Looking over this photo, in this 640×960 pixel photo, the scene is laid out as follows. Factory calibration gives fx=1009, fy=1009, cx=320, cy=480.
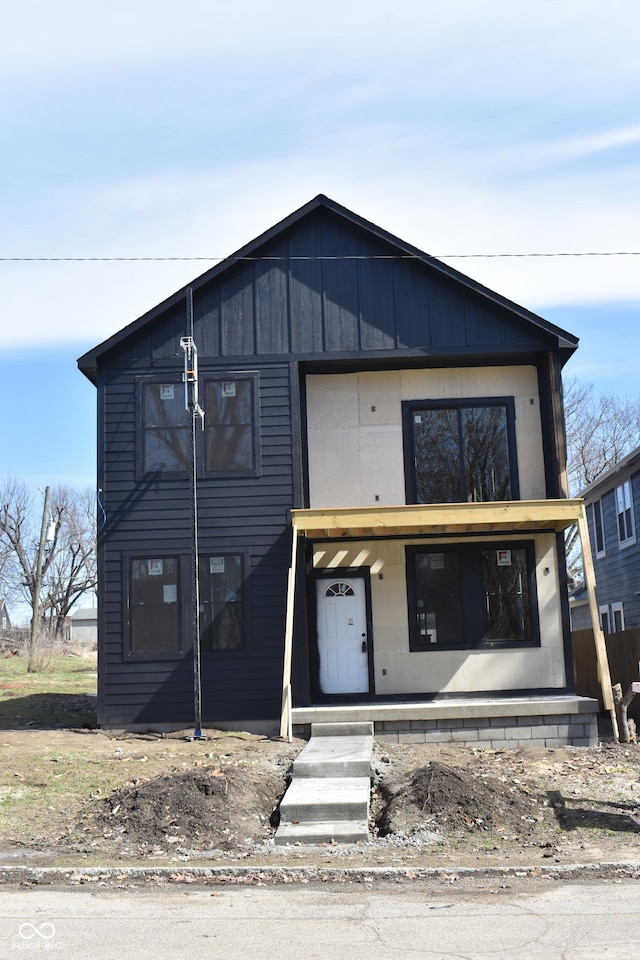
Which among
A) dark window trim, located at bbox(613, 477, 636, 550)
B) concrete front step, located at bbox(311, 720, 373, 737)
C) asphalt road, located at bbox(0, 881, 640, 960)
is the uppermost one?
dark window trim, located at bbox(613, 477, 636, 550)

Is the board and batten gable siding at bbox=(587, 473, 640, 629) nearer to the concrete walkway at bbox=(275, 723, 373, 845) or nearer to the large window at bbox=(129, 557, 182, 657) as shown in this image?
the large window at bbox=(129, 557, 182, 657)

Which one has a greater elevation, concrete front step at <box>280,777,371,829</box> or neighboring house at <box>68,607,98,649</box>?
neighboring house at <box>68,607,98,649</box>

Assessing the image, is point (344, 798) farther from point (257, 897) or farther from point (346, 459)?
point (346, 459)

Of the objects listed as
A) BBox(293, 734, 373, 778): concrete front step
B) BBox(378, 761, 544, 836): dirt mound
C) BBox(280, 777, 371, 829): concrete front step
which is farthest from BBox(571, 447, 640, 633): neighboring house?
BBox(280, 777, 371, 829): concrete front step

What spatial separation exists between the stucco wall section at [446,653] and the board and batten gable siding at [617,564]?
833 cm

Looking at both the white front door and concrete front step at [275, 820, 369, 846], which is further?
the white front door

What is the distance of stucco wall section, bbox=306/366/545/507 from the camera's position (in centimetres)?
1748

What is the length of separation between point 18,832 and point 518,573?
9669 mm

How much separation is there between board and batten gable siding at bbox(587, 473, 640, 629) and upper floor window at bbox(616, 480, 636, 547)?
0.16 m

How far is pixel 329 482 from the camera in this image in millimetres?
17578

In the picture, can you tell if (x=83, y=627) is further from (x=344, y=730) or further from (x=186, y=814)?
(x=186, y=814)

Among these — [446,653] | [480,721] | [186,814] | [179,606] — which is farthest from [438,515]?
[186,814]

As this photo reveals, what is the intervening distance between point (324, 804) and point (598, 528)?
1990 cm

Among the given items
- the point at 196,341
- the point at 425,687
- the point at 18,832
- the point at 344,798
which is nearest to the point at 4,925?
the point at 18,832
